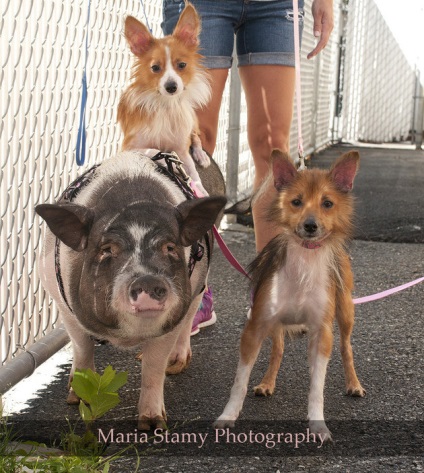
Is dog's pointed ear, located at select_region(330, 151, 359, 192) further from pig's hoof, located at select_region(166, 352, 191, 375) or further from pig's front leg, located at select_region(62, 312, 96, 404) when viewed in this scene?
pig's hoof, located at select_region(166, 352, 191, 375)

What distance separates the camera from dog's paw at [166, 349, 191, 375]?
4.44m

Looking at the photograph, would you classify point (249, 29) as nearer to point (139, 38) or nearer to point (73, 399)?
point (139, 38)

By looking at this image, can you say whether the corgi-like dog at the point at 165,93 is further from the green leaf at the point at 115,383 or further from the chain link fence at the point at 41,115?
the green leaf at the point at 115,383

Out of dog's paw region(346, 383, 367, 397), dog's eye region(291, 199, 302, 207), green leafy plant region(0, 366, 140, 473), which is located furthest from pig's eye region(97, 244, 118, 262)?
dog's paw region(346, 383, 367, 397)

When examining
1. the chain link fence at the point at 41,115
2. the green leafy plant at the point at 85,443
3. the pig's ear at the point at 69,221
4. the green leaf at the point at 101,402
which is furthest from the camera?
the chain link fence at the point at 41,115

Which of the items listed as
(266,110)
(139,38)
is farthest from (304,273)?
(139,38)

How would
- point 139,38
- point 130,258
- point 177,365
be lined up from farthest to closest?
point 139,38 → point 177,365 → point 130,258

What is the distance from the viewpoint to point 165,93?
15.0ft

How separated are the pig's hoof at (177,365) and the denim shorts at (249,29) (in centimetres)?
167

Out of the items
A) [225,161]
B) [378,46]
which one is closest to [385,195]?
[225,161]

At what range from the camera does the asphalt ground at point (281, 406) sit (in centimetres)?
345

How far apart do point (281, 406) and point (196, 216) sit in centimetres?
121

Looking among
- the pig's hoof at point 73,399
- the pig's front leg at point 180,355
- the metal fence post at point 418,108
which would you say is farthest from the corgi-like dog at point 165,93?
the metal fence post at point 418,108

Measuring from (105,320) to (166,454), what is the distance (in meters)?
0.71
